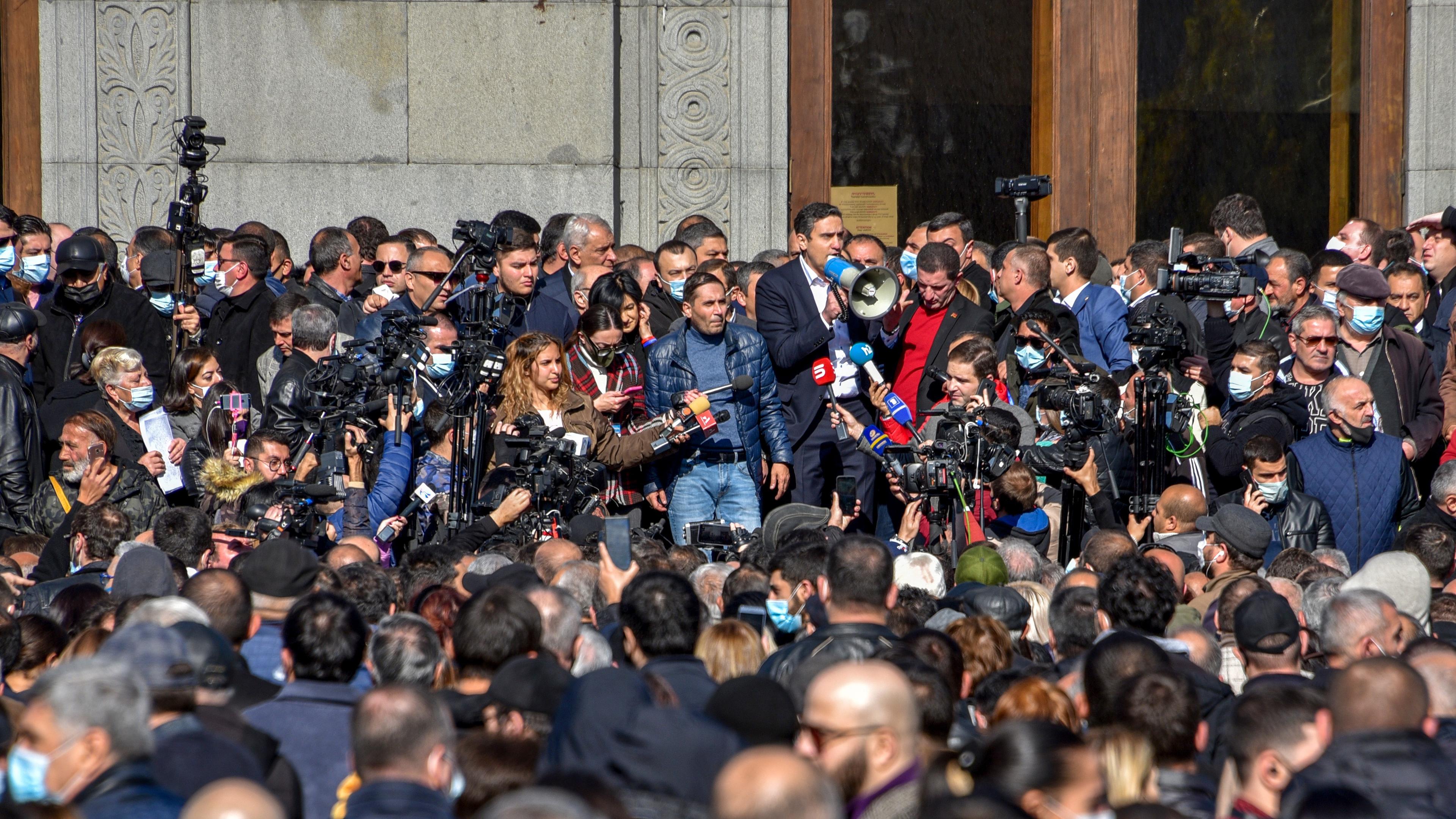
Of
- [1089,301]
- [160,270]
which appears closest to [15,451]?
[160,270]

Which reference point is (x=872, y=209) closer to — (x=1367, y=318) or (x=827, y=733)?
(x=1367, y=318)

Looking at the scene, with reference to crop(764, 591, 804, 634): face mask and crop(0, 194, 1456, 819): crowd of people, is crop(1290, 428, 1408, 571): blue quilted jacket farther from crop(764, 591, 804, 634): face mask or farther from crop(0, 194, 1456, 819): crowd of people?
crop(764, 591, 804, 634): face mask

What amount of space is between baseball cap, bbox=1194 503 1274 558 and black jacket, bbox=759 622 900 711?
107 inches

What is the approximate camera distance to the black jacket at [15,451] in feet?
29.2

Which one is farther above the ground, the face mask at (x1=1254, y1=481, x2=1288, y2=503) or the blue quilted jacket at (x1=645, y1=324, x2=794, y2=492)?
the blue quilted jacket at (x1=645, y1=324, x2=794, y2=492)

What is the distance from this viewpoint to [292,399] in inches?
360


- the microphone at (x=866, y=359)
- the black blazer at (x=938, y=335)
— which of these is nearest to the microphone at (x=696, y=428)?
the microphone at (x=866, y=359)

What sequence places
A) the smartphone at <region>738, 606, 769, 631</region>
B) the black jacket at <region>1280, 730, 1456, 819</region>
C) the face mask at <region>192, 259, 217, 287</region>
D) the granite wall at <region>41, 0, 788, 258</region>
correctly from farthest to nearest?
1. the granite wall at <region>41, 0, 788, 258</region>
2. the face mask at <region>192, 259, 217, 287</region>
3. the smartphone at <region>738, 606, 769, 631</region>
4. the black jacket at <region>1280, 730, 1456, 819</region>

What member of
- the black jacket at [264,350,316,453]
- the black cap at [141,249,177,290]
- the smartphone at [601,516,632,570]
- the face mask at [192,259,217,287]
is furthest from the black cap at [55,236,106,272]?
the smartphone at [601,516,632,570]

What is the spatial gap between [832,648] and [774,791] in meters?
2.02

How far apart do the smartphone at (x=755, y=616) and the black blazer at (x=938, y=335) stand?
4117mm

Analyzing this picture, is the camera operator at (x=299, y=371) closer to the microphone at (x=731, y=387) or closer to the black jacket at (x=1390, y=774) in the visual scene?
the microphone at (x=731, y=387)

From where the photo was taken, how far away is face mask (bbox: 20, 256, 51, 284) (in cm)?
1049

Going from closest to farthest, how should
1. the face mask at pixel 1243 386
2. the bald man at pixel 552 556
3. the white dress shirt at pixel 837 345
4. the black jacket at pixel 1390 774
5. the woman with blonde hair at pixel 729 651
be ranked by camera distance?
the black jacket at pixel 1390 774 → the woman with blonde hair at pixel 729 651 → the bald man at pixel 552 556 → the face mask at pixel 1243 386 → the white dress shirt at pixel 837 345
